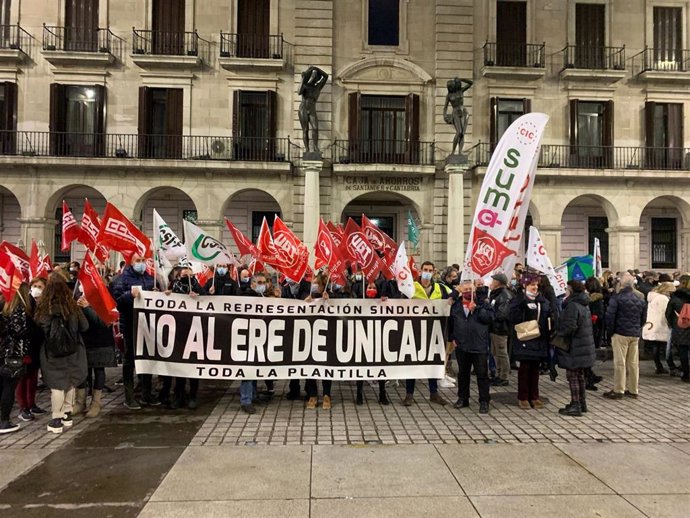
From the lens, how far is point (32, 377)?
709 cm

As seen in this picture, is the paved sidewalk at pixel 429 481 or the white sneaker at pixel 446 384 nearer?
the paved sidewalk at pixel 429 481

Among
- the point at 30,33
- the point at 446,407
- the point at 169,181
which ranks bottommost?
the point at 446,407

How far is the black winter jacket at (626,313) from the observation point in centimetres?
826

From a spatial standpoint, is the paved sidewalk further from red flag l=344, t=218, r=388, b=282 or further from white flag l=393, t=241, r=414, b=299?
red flag l=344, t=218, r=388, b=282

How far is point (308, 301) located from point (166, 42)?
1790 cm

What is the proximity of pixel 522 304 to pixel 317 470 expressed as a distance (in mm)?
4284

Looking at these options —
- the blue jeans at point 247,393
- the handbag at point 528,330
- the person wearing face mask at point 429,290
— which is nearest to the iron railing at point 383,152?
the person wearing face mask at point 429,290

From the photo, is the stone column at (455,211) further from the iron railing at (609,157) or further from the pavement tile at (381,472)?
the pavement tile at (381,472)

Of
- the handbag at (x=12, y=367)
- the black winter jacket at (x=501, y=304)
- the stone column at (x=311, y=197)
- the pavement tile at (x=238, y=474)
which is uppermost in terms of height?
the stone column at (x=311, y=197)

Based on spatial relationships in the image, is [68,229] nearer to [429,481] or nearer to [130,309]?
[130,309]

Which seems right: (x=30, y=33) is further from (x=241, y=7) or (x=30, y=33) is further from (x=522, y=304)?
(x=522, y=304)

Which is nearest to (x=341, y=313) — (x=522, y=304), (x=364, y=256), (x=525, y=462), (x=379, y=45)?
(x=364, y=256)

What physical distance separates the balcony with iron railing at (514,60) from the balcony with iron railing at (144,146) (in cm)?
929

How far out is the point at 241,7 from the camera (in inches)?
848
